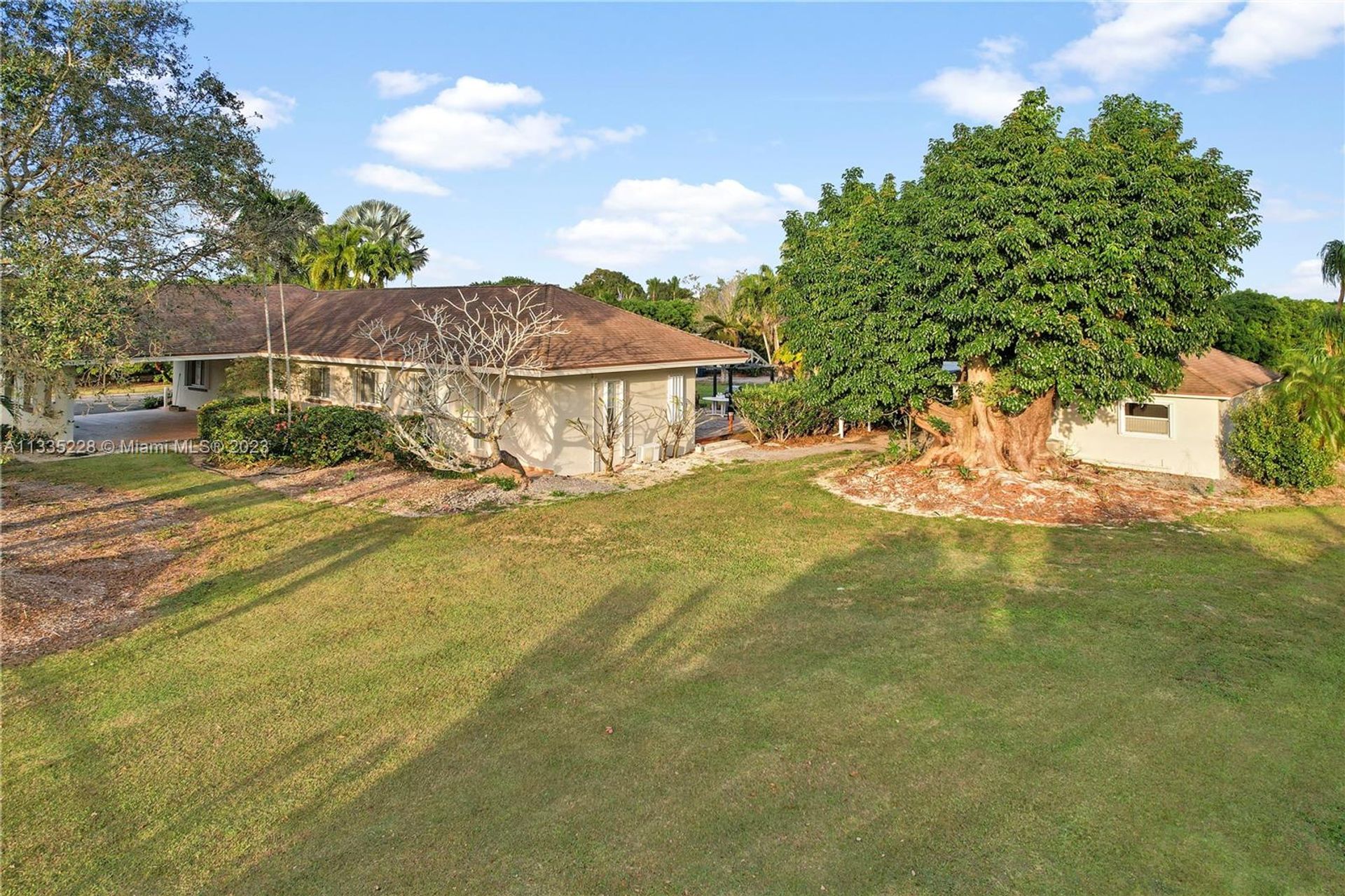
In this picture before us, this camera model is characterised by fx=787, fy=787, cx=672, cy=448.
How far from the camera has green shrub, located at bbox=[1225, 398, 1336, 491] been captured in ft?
46.2

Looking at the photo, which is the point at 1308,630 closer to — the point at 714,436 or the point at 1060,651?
the point at 1060,651

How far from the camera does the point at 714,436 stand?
880 inches

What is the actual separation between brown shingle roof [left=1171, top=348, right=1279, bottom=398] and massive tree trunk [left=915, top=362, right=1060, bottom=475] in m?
2.68

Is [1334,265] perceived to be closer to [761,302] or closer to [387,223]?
[761,302]

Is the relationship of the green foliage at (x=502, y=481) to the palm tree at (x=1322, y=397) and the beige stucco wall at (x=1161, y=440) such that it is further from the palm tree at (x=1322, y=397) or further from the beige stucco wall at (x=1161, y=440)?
the palm tree at (x=1322, y=397)

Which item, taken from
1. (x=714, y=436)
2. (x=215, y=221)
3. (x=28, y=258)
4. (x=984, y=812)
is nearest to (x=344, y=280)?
(x=714, y=436)

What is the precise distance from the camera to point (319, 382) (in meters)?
21.0

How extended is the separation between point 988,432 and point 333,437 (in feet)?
43.1

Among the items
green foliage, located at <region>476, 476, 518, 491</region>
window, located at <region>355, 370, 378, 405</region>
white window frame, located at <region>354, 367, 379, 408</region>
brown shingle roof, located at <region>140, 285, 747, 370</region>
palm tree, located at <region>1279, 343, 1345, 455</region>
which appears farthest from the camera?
window, located at <region>355, 370, 378, 405</region>

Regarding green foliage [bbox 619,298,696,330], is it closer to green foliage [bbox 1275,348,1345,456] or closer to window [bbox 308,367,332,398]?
window [bbox 308,367,332,398]

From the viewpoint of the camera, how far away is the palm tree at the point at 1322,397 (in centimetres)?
1430

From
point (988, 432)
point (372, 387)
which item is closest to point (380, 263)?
point (372, 387)

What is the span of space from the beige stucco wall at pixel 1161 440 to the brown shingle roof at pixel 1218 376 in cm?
20

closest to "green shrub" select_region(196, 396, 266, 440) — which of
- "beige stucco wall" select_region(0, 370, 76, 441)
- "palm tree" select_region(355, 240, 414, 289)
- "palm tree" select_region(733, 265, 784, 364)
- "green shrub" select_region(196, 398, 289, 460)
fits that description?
"green shrub" select_region(196, 398, 289, 460)
